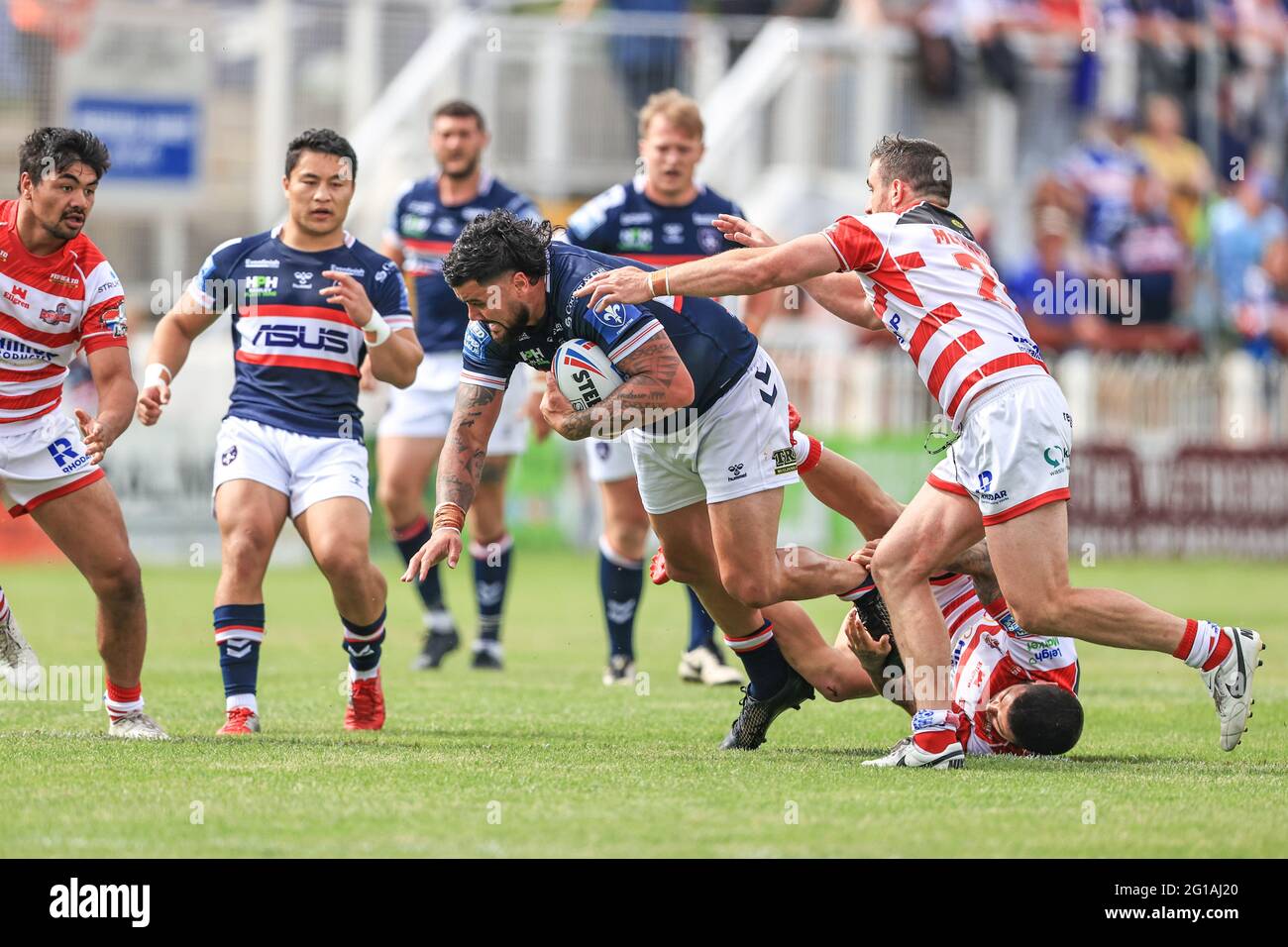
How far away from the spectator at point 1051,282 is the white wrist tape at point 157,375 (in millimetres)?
14207

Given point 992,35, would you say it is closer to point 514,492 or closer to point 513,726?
point 514,492

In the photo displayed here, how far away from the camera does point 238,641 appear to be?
8016mm

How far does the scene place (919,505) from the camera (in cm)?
747

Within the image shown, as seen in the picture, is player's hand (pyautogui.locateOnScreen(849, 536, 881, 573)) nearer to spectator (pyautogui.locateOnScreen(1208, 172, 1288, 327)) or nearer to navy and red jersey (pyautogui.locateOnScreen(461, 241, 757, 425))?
navy and red jersey (pyautogui.locateOnScreen(461, 241, 757, 425))

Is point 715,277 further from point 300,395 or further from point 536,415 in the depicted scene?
point 536,415

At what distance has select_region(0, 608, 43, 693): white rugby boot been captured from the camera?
8273mm

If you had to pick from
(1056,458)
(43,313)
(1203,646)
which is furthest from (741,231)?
(43,313)

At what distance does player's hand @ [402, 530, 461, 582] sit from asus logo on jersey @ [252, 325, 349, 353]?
1664 millimetres

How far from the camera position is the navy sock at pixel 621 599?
10922 mm

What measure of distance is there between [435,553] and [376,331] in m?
1.61

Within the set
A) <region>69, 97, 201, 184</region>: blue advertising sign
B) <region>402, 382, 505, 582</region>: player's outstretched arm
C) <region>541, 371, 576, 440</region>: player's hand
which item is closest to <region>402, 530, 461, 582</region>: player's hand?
<region>402, 382, 505, 582</region>: player's outstretched arm

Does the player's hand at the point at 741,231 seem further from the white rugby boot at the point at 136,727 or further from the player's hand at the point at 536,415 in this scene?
the white rugby boot at the point at 136,727
